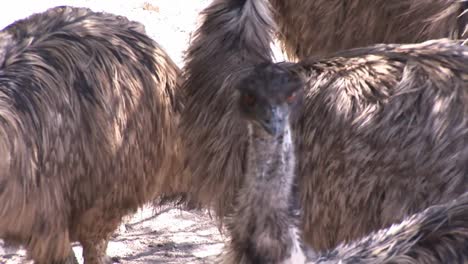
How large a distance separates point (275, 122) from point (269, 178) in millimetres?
168

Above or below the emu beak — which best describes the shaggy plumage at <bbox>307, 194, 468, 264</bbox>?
below

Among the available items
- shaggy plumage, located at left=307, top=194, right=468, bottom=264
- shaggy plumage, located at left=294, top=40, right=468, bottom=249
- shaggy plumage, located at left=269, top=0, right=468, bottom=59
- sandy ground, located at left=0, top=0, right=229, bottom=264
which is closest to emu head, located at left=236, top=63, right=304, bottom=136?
shaggy plumage, located at left=307, top=194, right=468, bottom=264

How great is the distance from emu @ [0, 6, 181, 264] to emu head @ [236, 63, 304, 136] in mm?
1092

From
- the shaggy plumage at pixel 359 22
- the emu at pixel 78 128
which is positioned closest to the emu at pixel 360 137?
the emu at pixel 78 128

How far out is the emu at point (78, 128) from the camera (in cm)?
385

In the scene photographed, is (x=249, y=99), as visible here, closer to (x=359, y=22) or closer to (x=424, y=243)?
(x=424, y=243)

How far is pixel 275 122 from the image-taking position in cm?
292

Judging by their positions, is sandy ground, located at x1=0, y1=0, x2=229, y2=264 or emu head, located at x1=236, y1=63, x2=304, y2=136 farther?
sandy ground, located at x1=0, y1=0, x2=229, y2=264

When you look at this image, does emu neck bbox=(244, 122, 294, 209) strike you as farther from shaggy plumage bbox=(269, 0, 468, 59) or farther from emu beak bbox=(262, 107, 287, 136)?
shaggy plumage bbox=(269, 0, 468, 59)

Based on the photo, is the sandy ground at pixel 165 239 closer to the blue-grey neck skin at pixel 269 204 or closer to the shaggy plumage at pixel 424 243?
the blue-grey neck skin at pixel 269 204

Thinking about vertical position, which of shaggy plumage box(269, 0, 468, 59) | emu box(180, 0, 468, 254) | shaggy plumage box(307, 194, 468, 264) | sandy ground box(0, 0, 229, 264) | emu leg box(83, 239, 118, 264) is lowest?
sandy ground box(0, 0, 229, 264)

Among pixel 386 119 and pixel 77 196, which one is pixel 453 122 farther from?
pixel 77 196

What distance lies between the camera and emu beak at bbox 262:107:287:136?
9.54ft

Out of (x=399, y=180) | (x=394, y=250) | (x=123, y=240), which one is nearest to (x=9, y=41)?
(x=123, y=240)
